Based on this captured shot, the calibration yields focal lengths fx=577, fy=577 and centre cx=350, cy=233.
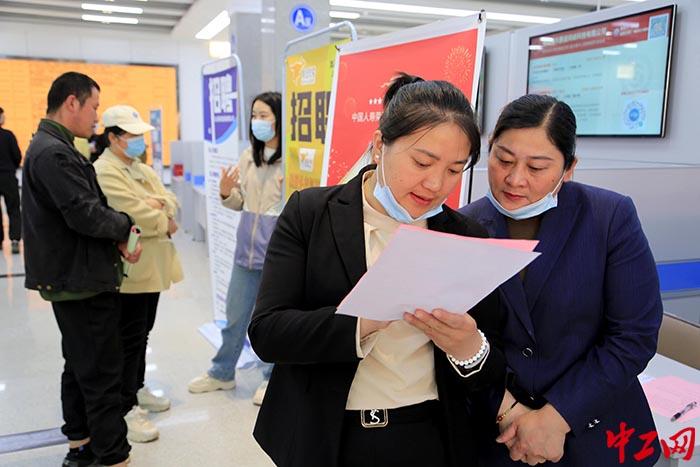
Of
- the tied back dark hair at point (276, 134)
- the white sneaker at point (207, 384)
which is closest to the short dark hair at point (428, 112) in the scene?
the tied back dark hair at point (276, 134)

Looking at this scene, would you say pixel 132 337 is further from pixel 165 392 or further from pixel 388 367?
pixel 388 367

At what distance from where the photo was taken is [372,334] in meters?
1.00

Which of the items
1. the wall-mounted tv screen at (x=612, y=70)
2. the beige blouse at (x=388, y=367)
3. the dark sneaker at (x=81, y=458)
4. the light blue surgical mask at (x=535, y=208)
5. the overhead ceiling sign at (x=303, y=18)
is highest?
the overhead ceiling sign at (x=303, y=18)

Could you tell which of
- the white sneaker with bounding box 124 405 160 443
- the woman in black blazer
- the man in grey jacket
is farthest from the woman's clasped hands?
the white sneaker with bounding box 124 405 160 443

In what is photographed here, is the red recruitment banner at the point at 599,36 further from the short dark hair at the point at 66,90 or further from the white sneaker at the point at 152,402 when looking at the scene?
the white sneaker at the point at 152,402

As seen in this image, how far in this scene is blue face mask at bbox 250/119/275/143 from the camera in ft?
9.98

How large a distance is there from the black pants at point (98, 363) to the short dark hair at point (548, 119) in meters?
1.76

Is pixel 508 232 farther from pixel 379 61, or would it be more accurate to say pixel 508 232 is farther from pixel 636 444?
pixel 379 61

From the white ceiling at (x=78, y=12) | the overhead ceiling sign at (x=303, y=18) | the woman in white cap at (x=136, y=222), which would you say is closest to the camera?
the woman in white cap at (x=136, y=222)

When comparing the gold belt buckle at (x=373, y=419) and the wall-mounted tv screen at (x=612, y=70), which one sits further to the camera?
the wall-mounted tv screen at (x=612, y=70)

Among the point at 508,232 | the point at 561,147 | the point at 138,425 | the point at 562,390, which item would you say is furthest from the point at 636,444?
the point at 138,425

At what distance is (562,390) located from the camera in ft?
3.78

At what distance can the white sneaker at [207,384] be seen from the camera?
129 inches

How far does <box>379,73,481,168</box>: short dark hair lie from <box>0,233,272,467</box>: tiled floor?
2053mm
